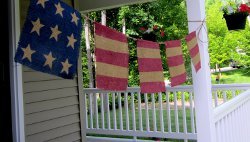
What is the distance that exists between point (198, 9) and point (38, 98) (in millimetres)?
1789

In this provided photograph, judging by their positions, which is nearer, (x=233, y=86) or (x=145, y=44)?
(x=145, y=44)

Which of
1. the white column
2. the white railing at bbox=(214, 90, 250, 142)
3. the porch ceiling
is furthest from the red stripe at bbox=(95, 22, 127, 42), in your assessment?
the porch ceiling

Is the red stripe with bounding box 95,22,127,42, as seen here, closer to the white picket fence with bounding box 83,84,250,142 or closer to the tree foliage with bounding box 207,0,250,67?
the white picket fence with bounding box 83,84,250,142

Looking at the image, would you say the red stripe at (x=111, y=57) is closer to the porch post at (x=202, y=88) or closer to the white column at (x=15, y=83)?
the porch post at (x=202, y=88)

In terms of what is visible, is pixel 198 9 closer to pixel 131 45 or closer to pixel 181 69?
pixel 181 69

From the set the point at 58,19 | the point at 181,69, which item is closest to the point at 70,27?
the point at 58,19

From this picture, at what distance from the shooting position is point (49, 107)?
10.8ft

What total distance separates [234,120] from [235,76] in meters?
16.8

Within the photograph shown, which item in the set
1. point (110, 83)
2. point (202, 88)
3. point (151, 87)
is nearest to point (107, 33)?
point (110, 83)

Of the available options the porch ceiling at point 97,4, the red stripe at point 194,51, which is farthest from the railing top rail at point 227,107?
the porch ceiling at point 97,4

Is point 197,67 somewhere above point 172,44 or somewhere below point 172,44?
below

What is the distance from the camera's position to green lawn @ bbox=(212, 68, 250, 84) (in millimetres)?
17859

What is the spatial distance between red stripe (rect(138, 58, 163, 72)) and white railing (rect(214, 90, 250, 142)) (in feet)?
2.19

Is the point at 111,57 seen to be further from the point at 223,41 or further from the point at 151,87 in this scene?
the point at 223,41
